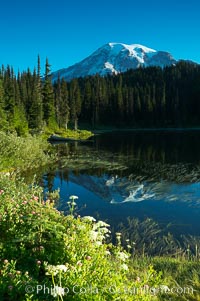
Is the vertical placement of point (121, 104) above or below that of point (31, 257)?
above

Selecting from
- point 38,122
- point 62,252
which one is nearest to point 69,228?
point 62,252

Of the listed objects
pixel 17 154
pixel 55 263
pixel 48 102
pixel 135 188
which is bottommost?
pixel 135 188

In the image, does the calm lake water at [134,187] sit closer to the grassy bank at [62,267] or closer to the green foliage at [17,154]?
the green foliage at [17,154]

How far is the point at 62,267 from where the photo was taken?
12.9ft

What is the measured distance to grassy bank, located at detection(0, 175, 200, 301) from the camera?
4.10m

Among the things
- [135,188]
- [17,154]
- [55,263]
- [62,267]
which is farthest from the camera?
[17,154]

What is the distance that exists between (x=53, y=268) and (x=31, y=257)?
110cm

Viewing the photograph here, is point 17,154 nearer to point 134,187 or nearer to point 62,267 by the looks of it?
point 134,187

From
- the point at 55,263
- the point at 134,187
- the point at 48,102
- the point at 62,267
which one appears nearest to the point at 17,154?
the point at 134,187

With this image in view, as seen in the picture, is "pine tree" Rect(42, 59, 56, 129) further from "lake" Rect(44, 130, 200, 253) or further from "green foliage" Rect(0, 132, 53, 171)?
"green foliage" Rect(0, 132, 53, 171)

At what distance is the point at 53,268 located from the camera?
4.00 meters

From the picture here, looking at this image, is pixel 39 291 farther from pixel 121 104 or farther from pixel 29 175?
pixel 121 104

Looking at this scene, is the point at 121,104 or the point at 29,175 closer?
the point at 29,175

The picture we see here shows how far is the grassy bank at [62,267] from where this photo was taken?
4.10m
